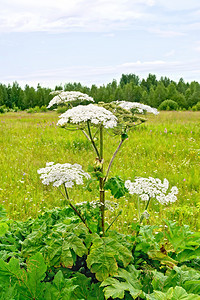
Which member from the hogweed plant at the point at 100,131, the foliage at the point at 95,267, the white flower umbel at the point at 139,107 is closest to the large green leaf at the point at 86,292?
the foliage at the point at 95,267

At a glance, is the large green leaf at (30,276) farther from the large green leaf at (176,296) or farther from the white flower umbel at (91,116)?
the white flower umbel at (91,116)

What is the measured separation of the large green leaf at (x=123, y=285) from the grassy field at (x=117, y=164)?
56.5 inches

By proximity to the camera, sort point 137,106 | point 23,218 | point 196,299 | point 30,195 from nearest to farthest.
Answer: point 196,299 → point 137,106 → point 23,218 → point 30,195

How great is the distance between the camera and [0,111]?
3111 cm

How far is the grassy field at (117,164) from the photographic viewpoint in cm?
458

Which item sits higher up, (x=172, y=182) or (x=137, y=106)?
(x=137, y=106)

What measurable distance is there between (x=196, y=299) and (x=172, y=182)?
13.9ft

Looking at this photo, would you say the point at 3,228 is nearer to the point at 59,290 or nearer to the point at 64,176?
the point at 64,176

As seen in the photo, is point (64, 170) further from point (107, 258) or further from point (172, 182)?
point (172, 182)

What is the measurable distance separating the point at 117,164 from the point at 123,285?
16.5 feet

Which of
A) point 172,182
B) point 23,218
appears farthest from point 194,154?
→ point 23,218

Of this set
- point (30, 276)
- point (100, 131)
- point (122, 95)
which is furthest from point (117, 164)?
point (122, 95)

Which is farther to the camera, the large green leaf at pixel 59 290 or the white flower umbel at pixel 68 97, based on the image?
the white flower umbel at pixel 68 97

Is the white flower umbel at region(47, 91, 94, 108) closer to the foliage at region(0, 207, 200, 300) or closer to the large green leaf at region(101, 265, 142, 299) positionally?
the foliage at region(0, 207, 200, 300)
